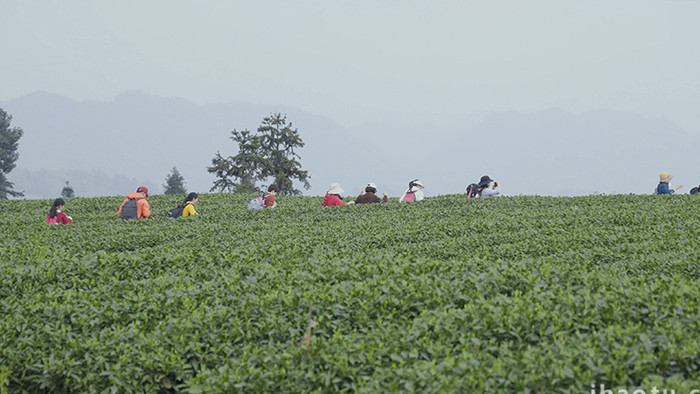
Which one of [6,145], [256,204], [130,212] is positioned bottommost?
[130,212]

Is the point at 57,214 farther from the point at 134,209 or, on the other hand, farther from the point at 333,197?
the point at 333,197

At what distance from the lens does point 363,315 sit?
5.30 metres

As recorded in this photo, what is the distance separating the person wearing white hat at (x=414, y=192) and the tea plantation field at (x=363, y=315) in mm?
7199

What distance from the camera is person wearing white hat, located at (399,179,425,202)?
16.8 meters

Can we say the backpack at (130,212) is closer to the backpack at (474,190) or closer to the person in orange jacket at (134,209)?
the person in orange jacket at (134,209)

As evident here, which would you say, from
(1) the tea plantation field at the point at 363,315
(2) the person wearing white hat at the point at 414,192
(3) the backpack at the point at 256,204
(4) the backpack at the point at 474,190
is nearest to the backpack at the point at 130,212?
(3) the backpack at the point at 256,204

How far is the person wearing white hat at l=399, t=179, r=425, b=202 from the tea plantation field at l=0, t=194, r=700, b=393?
23.6 ft

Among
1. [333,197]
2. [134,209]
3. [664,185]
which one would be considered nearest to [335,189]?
[333,197]

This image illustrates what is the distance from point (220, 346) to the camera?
496 cm

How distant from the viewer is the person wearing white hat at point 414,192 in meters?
16.8

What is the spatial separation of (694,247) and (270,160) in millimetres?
38038

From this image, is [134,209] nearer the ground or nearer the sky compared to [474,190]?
nearer the ground

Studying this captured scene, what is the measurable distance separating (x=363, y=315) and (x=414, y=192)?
11.8 metres

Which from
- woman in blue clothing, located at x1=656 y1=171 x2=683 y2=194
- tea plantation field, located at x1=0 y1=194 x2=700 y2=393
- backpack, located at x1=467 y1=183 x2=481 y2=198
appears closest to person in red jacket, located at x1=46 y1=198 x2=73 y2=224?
tea plantation field, located at x1=0 y1=194 x2=700 y2=393
